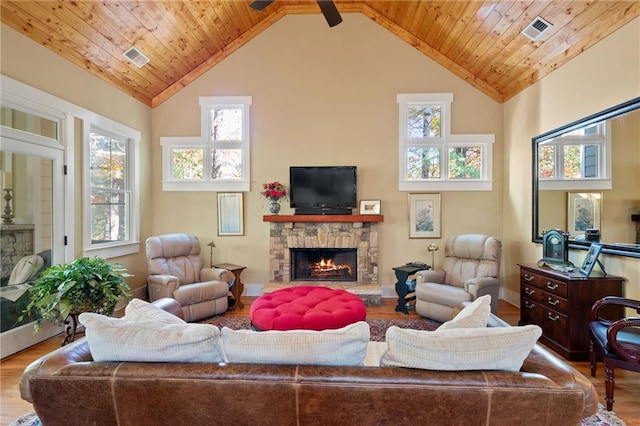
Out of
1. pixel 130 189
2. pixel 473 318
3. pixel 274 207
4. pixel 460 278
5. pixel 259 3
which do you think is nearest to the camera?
pixel 473 318

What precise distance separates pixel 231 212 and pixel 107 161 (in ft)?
6.02

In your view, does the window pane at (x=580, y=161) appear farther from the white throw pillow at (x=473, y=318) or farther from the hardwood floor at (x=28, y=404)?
the white throw pillow at (x=473, y=318)

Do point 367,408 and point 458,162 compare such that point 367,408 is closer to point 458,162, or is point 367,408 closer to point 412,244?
point 412,244

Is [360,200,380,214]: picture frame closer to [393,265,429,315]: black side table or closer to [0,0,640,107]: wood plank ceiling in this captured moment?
[393,265,429,315]: black side table

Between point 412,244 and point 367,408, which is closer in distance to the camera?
point 367,408

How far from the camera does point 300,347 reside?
131cm

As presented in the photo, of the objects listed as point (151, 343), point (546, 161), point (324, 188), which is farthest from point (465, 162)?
point (151, 343)

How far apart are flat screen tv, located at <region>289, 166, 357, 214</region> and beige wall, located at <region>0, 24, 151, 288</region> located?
2.40 m

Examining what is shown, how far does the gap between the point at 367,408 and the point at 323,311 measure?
1.77m

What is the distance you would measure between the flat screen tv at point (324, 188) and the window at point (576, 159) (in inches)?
98.5

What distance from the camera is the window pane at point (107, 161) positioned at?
4352 mm

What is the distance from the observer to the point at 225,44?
5.16m

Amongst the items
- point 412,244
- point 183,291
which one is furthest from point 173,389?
point 412,244

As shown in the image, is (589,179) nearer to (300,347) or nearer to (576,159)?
(576,159)
